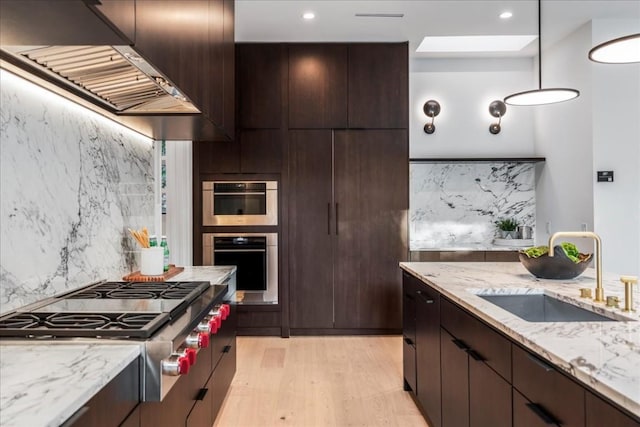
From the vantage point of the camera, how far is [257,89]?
4402 mm

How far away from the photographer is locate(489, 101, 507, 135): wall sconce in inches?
194

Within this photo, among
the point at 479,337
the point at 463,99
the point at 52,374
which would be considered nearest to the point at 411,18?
the point at 463,99

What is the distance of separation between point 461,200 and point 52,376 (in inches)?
180

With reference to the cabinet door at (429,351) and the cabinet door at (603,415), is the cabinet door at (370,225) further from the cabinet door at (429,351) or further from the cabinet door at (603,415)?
the cabinet door at (603,415)

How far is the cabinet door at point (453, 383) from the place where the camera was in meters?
1.85

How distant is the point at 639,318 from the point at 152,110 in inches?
84.4

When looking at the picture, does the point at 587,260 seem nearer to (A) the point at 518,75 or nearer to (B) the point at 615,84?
(B) the point at 615,84

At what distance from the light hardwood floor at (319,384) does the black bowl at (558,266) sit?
1.12 m

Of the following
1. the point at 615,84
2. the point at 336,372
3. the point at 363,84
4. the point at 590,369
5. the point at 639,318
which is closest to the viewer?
the point at 590,369

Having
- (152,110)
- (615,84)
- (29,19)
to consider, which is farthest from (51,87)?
(615,84)

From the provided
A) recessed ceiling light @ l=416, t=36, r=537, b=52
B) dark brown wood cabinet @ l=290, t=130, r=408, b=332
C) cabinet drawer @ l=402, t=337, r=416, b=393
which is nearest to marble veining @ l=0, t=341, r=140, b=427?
cabinet drawer @ l=402, t=337, r=416, b=393

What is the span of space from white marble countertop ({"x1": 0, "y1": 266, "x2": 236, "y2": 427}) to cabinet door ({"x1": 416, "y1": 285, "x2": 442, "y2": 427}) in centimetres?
153

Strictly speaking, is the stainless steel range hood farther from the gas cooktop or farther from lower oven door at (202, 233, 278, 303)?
lower oven door at (202, 233, 278, 303)

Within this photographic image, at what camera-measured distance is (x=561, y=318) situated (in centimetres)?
191
